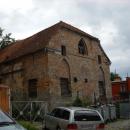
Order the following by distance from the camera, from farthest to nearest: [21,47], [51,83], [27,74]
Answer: [21,47] < [27,74] < [51,83]

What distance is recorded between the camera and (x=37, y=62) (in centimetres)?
3375

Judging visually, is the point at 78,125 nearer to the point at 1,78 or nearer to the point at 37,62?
the point at 37,62

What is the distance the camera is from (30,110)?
3023cm

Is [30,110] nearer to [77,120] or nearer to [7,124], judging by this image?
[77,120]

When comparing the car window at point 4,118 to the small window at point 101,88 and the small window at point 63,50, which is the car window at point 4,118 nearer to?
the small window at point 63,50

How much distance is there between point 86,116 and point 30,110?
13693 mm

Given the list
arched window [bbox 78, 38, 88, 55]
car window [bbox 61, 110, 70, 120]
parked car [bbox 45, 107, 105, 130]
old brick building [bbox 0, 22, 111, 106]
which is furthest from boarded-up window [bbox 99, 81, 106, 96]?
car window [bbox 61, 110, 70, 120]

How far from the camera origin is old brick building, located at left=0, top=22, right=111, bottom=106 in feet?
108

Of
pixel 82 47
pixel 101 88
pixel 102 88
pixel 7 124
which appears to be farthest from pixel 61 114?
pixel 102 88

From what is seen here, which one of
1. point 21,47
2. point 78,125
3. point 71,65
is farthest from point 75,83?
point 78,125

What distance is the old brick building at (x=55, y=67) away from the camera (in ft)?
108

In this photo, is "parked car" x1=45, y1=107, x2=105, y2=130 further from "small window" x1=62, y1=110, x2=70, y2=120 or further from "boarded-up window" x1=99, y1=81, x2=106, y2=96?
"boarded-up window" x1=99, y1=81, x2=106, y2=96

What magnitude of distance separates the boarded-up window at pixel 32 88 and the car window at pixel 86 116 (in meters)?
16.8

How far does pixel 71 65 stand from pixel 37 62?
389 cm
